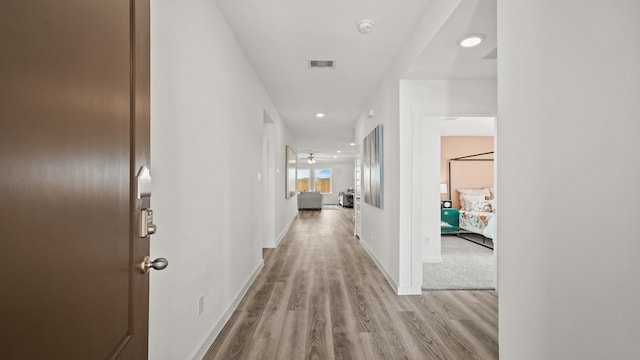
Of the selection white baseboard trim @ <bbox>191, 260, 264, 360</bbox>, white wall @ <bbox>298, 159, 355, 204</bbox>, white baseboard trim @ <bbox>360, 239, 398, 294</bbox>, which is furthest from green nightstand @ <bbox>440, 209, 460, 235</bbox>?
white wall @ <bbox>298, 159, 355, 204</bbox>

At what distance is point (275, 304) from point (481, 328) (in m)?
1.79

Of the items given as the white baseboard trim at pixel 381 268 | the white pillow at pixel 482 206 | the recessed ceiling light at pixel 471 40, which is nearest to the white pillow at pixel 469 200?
the white pillow at pixel 482 206

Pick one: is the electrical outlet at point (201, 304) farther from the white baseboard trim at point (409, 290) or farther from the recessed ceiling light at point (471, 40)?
the recessed ceiling light at point (471, 40)

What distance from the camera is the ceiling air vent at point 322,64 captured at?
327cm

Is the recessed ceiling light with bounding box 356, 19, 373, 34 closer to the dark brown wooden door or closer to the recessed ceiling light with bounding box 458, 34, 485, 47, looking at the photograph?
the recessed ceiling light with bounding box 458, 34, 485, 47

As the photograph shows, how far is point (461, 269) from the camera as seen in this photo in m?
3.96

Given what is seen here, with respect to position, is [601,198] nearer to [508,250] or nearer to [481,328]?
[508,250]

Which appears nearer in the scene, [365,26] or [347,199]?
[365,26]

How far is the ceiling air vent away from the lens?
3270 mm

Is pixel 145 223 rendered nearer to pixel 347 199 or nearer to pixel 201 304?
pixel 201 304

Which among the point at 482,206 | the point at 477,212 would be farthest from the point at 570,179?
the point at 482,206

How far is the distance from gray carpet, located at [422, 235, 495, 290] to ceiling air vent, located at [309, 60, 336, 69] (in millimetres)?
2733

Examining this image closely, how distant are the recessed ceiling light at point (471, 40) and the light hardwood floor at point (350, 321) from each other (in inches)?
89.4

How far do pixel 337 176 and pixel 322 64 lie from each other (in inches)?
517
